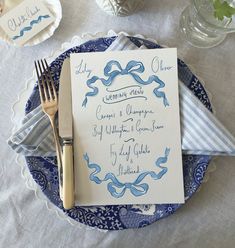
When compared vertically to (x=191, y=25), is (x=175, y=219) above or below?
below

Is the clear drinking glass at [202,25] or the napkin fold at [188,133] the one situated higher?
the clear drinking glass at [202,25]

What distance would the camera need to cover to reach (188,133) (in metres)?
0.57

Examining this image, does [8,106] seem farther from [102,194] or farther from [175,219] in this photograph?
[175,219]

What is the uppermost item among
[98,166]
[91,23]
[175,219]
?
[91,23]

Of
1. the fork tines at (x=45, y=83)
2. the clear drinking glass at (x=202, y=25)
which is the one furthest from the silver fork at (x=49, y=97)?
the clear drinking glass at (x=202, y=25)

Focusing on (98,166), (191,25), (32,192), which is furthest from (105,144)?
(191,25)

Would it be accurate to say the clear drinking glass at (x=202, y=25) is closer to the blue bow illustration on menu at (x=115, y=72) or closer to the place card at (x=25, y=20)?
the blue bow illustration on menu at (x=115, y=72)

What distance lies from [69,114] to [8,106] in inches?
4.8

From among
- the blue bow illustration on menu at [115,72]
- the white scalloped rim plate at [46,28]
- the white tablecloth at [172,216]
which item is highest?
the white scalloped rim plate at [46,28]

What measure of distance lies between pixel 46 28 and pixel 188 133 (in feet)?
0.95

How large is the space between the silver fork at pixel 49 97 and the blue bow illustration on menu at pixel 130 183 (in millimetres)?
51

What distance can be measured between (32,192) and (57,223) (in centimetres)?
6

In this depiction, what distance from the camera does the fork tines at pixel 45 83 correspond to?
585mm

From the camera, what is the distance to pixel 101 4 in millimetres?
620
